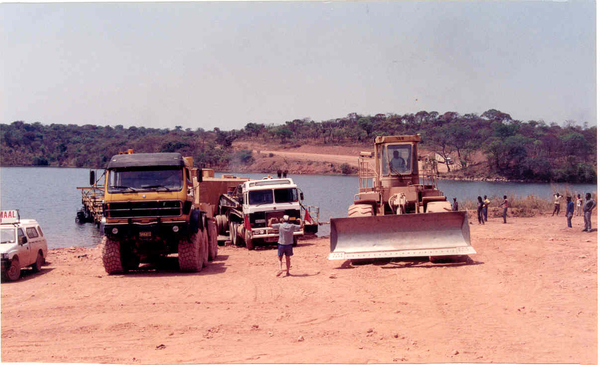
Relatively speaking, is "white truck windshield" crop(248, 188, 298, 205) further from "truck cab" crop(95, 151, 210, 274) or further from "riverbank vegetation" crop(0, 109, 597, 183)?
"riverbank vegetation" crop(0, 109, 597, 183)

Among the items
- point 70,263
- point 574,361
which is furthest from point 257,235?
point 574,361

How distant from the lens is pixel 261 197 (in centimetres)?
2284

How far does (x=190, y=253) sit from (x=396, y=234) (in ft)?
17.9

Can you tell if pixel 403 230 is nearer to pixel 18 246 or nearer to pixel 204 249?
pixel 204 249

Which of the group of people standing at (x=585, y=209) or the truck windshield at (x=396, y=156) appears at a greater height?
the truck windshield at (x=396, y=156)

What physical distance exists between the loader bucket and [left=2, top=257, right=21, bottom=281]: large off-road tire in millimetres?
7950

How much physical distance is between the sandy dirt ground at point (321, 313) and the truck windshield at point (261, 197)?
5791 millimetres

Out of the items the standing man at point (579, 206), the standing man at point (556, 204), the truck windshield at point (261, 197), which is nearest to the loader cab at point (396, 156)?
the truck windshield at point (261, 197)

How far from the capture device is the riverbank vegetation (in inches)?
2596

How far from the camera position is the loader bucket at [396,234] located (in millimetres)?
15633

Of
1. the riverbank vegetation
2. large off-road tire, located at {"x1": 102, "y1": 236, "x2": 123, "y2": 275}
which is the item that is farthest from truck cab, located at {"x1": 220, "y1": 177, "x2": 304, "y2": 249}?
the riverbank vegetation

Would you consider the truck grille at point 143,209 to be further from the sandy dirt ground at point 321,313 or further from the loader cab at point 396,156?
the loader cab at point 396,156

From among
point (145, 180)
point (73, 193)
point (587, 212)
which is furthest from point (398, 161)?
point (73, 193)

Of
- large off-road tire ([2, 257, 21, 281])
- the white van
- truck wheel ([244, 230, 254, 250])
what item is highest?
the white van
